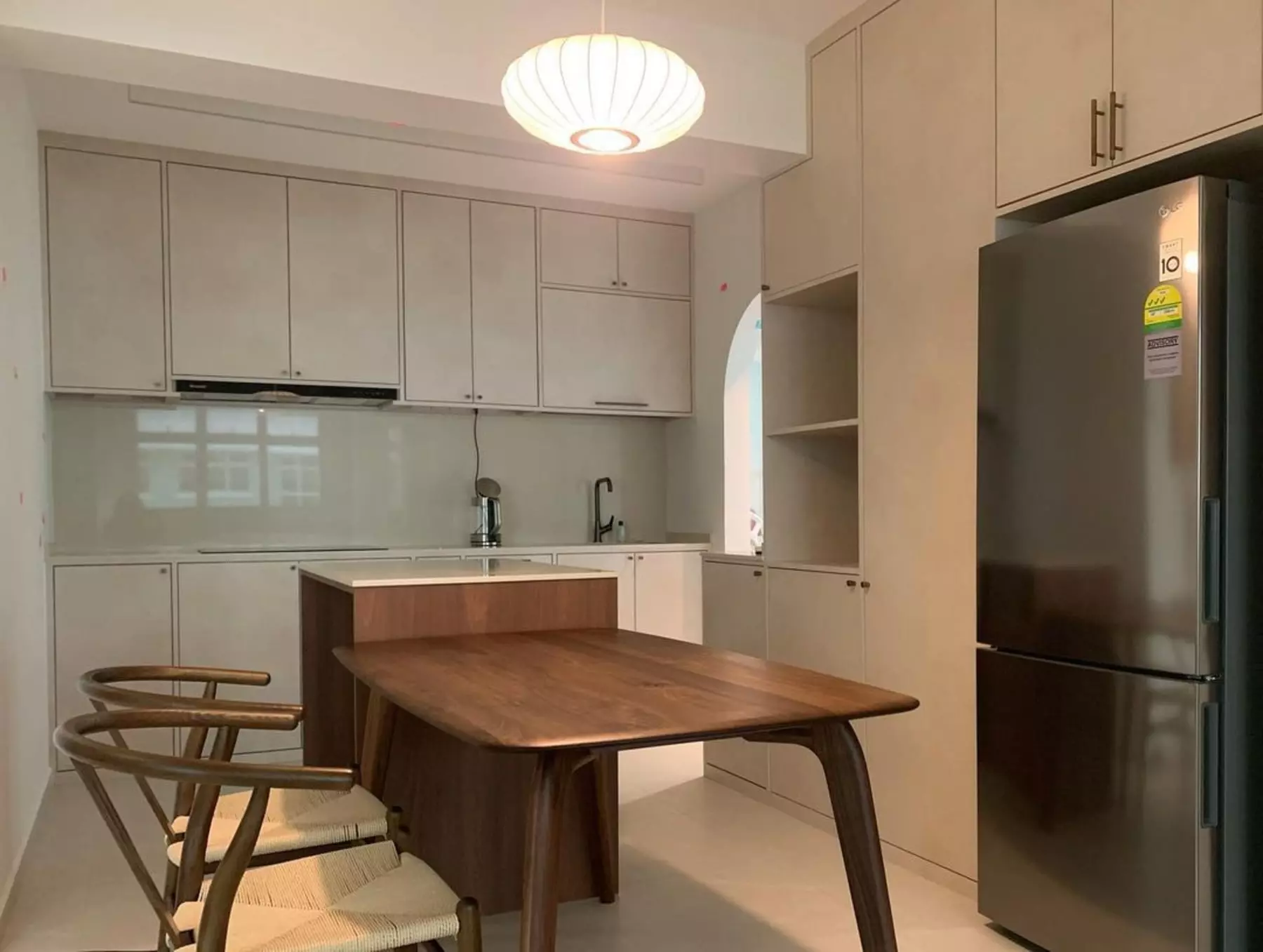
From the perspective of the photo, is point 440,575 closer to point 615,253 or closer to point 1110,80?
point 1110,80

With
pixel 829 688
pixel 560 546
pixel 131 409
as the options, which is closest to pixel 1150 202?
pixel 829 688

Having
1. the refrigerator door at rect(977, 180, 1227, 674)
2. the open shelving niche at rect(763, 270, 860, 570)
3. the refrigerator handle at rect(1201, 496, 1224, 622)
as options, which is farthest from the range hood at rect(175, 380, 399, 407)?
the refrigerator handle at rect(1201, 496, 1224, 622)

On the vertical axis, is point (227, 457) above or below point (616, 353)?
below

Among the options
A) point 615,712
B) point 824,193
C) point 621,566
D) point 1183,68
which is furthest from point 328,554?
point 1183,68

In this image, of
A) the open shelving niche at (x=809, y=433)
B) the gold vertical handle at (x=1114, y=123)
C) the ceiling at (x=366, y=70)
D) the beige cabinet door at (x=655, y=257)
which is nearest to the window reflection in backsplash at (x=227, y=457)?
the ceiling at (x=366, y=70)

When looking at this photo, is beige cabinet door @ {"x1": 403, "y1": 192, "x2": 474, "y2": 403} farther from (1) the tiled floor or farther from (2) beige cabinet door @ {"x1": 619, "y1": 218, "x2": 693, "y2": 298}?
(1) the tiled floor

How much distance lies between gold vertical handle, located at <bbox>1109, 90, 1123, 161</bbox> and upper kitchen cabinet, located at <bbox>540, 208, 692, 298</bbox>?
296 cm

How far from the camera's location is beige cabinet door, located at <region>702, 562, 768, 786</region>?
368cm

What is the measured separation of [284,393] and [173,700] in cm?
272

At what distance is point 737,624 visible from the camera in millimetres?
3840

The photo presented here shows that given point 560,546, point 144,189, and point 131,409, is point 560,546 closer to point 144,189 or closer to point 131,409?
point 131,409

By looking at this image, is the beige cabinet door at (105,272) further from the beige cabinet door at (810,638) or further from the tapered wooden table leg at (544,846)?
the tapered wooden table leg at (544,846)

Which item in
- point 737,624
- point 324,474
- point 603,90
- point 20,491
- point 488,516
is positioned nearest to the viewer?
point 603,90

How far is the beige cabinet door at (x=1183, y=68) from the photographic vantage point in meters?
2.02
